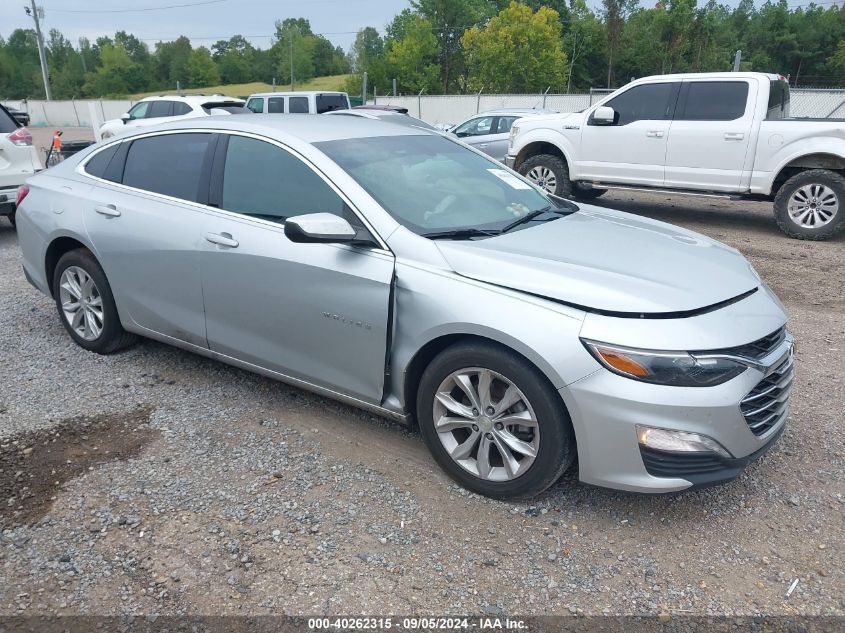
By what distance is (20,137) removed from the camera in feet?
26.9

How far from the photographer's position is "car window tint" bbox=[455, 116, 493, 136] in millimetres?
13930

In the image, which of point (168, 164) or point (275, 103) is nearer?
point (168, 164)

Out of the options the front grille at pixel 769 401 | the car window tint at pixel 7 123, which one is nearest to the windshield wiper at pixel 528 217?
the front grille at pixel 769 401

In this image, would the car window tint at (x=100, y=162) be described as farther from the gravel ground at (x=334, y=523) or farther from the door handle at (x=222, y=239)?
the gravel ground at (x=334, y=523)

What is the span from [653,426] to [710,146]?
7.42 m

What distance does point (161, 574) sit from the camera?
2.56 meters

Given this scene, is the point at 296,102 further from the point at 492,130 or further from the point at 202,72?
the point at 202,72

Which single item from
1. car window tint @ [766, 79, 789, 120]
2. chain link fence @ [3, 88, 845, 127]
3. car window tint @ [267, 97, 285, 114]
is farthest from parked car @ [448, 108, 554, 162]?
chain link fence @ [3, 88, 845, 127]

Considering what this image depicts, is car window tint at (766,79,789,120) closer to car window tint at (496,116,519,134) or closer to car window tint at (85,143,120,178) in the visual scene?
car window tint at (496,116,519,134)

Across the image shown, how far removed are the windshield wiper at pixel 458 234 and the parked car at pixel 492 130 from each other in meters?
10.3

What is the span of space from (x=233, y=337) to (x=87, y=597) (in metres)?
1.57

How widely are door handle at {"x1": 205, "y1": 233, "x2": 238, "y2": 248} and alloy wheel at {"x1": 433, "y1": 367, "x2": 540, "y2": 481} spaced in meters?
1.43

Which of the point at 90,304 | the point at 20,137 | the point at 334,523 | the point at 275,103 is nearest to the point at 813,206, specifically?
the point at 334,523

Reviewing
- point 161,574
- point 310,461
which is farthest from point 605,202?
point 161,574
